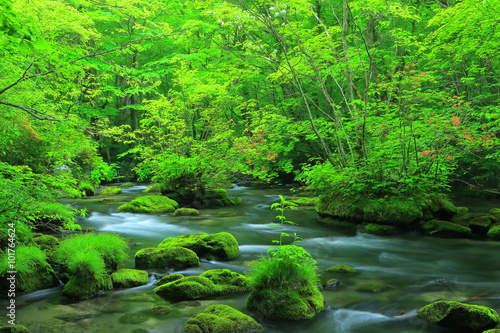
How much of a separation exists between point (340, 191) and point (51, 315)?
8988 millimetres

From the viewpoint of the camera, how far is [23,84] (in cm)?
716

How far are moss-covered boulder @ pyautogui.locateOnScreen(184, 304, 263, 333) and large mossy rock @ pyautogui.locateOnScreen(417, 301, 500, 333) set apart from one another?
2421 mm

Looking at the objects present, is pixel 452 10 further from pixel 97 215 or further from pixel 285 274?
pixel 97 215

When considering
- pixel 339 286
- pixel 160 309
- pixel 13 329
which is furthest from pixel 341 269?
pixel 13 329

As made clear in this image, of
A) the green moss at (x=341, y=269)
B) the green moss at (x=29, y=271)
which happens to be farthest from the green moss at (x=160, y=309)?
the green moss at (x=341, y=269)

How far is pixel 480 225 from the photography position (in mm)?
10109

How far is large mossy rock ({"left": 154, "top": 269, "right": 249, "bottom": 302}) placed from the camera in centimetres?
589

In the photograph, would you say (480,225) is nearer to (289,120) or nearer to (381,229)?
(381,229)

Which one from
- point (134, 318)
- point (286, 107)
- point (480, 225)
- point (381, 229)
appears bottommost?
point (134, 318)

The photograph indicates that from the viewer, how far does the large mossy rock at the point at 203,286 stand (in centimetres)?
589

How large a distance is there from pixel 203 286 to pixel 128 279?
1379mm

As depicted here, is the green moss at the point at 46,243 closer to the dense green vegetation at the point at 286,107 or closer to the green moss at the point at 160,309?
the dense green vegetation at the point at 286,107

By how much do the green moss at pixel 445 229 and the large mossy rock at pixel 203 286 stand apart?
21.6 ft

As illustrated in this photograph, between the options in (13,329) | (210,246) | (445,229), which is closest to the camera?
(13,329)
